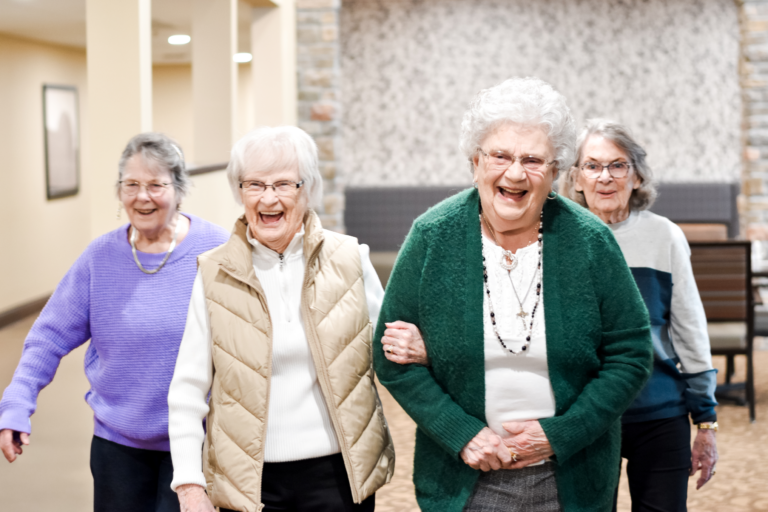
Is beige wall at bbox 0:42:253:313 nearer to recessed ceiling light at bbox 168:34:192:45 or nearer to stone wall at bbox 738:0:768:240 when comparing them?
recessed ceiling light at bbox 168:34:192:45

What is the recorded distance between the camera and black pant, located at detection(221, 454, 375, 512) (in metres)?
1.70

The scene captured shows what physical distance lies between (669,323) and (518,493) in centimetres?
69

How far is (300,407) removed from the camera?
5.54 feet

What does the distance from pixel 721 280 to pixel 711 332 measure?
1.07 ft

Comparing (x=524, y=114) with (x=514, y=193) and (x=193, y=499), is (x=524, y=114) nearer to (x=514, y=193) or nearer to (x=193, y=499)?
(x=514, y=193)

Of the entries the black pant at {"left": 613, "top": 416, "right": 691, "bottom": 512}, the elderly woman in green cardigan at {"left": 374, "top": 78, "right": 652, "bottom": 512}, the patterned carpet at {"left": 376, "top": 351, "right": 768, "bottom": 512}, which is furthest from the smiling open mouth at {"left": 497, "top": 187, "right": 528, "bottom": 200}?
the patterned carpet at {"left": 376, "top": 351, "right": 768, "bottom": 512}

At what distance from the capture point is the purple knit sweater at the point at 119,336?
6.60 ft

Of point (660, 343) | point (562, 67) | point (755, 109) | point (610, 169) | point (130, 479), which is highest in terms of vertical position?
point (562, 67)

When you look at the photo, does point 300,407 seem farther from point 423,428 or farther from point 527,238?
point 527,238

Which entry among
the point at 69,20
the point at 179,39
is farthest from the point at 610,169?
the point at 179,39

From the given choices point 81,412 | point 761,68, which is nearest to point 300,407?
point 81,412

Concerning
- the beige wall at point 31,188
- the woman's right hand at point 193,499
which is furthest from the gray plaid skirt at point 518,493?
the beige wall at point 31,188

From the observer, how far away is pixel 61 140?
10156 millimetres

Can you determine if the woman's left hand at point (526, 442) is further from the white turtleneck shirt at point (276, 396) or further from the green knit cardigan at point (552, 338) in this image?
the white turtleneck shirt at point (276, 396)
